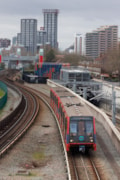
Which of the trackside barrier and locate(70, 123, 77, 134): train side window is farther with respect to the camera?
the trackside barrier

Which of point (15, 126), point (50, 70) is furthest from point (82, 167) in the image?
point (50, 70)

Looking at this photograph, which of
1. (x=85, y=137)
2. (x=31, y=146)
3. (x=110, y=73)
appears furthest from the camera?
(x=110, y=73)

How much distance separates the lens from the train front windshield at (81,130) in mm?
21603

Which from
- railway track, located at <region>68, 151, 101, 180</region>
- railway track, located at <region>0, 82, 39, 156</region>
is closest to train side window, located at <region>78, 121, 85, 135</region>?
railway track, located at <region>68, 151, 101, 180</region>

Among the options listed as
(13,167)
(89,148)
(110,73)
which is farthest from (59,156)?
(110,73)

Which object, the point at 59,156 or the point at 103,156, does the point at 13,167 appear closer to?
the point at 59,156

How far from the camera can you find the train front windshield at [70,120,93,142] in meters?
21.6

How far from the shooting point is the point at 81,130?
21734mm

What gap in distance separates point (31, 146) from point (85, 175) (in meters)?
7.84

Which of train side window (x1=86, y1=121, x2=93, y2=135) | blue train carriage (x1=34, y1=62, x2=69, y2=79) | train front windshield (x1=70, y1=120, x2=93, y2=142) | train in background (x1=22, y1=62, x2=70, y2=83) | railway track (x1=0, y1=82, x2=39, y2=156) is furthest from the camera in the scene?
blue train carriage (x1=34, y1=62, x2=69, y2=79)

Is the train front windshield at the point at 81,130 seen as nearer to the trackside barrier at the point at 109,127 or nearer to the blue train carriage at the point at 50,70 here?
the trackside barrier at the point at 109,127

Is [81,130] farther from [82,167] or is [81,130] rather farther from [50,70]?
[50,70]

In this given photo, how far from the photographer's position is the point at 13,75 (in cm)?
11462

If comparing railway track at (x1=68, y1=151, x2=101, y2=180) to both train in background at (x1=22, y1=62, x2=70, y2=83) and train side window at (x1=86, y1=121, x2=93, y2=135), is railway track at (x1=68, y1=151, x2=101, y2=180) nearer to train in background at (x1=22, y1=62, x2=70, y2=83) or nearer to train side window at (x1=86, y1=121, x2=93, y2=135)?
train side window at (x1=86, y1=121, x2=93, y2=135)
